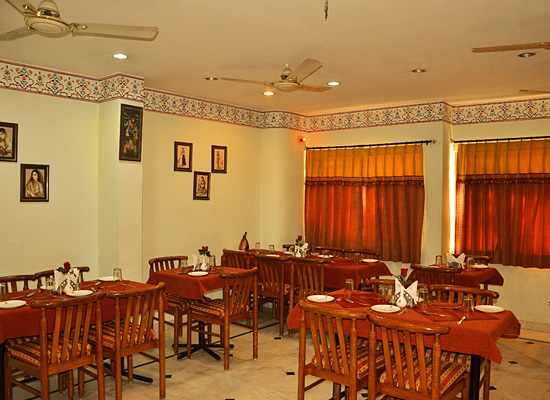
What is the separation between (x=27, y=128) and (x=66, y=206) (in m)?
0.89

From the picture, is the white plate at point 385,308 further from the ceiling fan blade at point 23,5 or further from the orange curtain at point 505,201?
the orange curtain at point 505,201

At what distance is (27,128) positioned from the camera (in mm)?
4957

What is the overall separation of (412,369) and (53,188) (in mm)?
4074

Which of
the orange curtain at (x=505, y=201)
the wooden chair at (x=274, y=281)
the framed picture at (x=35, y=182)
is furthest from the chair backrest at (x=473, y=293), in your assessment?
the framed picture at (x=35, y=182)

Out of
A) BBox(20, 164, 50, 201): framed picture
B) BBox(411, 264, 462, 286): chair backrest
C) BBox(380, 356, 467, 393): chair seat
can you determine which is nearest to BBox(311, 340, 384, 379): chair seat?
BBox(380, 356, 467, 393): chair seat

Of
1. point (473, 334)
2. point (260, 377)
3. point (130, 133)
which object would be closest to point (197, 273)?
point (260, 377)

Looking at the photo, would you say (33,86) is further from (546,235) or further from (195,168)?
(546,235)

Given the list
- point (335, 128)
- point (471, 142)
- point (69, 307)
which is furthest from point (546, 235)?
point (69, 307)

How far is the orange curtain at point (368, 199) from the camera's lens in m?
6.66

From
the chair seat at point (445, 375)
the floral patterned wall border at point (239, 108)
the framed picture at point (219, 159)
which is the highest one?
the floral patterned wall border at point (239, 108)

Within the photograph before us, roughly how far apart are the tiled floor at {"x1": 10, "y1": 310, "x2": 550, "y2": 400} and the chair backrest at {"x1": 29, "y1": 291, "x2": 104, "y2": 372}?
740 mm

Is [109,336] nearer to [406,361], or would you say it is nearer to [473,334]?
[406,361]

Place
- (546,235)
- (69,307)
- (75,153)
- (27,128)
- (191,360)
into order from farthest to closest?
(546,235) < (75,153) < (27,128) < (191,360) < (69,307)

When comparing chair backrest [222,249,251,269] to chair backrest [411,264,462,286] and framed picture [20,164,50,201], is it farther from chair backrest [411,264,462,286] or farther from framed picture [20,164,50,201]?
framed picture [20,164,50,201]
